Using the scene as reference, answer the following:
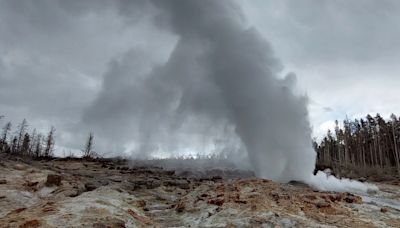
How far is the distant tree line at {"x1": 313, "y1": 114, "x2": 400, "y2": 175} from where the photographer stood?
85419 millimetres

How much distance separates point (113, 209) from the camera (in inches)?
505

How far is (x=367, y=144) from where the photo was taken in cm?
9600

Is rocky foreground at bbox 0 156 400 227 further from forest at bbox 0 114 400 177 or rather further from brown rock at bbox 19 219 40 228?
forest at bbox 0 114 400 177

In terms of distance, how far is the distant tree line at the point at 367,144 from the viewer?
A: 85.4 metres

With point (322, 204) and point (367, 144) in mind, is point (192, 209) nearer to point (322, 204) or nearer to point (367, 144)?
point (322, 204)

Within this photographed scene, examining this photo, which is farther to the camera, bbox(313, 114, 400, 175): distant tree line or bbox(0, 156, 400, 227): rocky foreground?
bbox(313, 114, 400, 175): distant tree line

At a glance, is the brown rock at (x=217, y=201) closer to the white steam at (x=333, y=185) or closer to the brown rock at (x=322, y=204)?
the brown rock at (x=322, y=204)

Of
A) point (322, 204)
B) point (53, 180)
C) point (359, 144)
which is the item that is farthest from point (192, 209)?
point (359, 144)

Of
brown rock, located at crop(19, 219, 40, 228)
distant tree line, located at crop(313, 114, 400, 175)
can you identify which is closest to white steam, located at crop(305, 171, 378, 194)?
brown rock, located at crop(19, 219, 40, 228)

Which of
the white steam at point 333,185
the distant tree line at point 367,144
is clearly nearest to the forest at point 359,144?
the distant tree line at point 367,144

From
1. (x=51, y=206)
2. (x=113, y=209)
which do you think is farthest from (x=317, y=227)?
(x=51, y=206)

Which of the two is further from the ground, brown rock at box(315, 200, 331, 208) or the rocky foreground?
brown rock at box(315, 200, 331, 208)

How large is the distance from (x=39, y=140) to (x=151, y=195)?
327ft

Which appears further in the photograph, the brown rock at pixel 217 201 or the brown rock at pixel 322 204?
the brown rock at pixel 217 201
